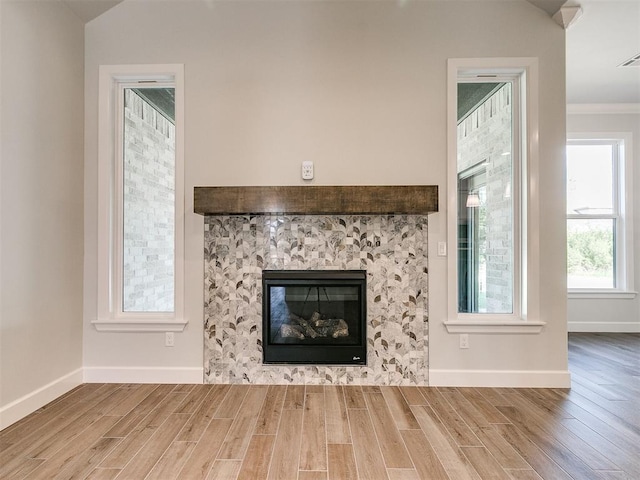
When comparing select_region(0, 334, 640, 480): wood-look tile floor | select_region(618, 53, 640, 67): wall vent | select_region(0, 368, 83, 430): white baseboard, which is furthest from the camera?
select_region(618, 53, 640, 67): wall vent

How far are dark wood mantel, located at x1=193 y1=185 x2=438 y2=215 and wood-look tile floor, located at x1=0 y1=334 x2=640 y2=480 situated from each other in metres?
1.33

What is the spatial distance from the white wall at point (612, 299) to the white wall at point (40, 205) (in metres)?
5.34

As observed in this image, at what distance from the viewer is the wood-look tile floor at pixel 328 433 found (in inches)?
68.5

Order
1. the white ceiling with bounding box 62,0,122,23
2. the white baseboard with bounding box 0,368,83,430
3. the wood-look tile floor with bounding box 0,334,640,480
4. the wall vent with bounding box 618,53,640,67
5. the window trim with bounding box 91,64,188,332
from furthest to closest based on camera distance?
1. the wall vent with bounding box 618,53,640,67
2. the window trim with bounding box 91,64,188,332
3. the white ceiling with bounding box 62,0,122,23
4. the white baseboard with bounding box 0,368,83,430
5. the wood-look tile floor with bounding box 0,334,640,480

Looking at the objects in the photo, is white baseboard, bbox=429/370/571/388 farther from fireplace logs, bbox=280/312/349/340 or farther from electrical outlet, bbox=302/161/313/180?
electrical outlet, bbox=302/161/313/180

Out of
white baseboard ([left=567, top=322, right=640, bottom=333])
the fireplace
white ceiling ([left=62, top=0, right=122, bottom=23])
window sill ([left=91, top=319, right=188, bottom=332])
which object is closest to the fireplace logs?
the fireplace

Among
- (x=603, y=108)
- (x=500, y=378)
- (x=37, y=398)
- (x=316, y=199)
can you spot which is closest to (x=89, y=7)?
(x=316, y=199)

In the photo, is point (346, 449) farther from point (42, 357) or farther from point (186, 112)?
point (186, 112)

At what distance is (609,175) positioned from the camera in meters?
4.64

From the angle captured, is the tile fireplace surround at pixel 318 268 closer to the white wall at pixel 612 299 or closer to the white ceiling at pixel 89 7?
the white ceiling at pixel 89 7

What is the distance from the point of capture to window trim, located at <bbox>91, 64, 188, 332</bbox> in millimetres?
2850

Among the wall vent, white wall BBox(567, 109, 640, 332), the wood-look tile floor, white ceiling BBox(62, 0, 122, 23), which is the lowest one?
the wood-look tile floor

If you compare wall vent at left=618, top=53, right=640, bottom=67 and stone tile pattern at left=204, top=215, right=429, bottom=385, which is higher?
wall vent at left=618, top=53, right=640, bottom=67

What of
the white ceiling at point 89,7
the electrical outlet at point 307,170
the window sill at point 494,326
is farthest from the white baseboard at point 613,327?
the white ceiling at point 89,7
